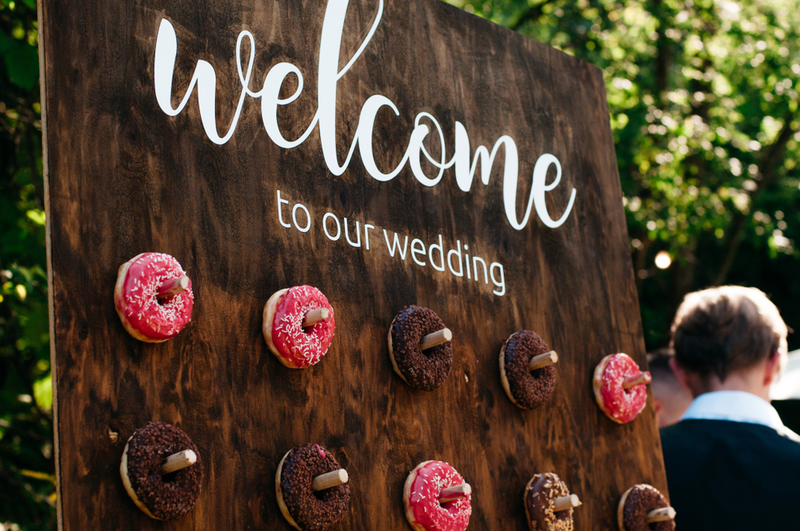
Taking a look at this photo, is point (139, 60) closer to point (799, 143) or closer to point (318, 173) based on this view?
point (318, 173)

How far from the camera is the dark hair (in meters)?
2.25

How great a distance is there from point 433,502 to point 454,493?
5 cm

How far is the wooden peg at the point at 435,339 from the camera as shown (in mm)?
1520

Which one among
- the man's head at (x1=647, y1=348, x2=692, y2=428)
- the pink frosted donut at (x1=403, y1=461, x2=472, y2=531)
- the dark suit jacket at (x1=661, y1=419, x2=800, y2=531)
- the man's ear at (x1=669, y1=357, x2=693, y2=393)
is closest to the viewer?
the pink frosted donut at (x1=403, y1=461, x2=472, y2=531)

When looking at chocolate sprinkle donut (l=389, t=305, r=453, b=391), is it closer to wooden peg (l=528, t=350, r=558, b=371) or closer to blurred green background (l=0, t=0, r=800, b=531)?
wooden peg (l=528, t=350, r=558, b=371)

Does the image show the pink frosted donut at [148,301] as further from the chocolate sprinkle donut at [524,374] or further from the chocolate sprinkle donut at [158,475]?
the chocolate sprinkle donut at [524,374]

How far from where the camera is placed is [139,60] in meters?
1.31

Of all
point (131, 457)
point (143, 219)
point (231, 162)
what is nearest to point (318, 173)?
point (231, 162)

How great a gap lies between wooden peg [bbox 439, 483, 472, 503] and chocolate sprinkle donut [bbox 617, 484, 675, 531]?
0.57 meters

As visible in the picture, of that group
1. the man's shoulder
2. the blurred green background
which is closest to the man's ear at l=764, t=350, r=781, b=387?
the man's shoulder


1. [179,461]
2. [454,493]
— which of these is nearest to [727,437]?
[454,493]

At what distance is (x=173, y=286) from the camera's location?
1.20 meters

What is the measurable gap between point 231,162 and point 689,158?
5193mm

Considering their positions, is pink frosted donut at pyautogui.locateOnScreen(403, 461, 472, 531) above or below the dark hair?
below
